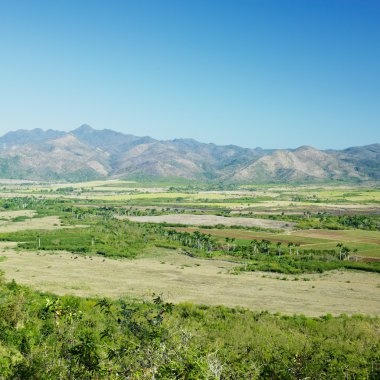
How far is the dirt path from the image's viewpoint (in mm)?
60000

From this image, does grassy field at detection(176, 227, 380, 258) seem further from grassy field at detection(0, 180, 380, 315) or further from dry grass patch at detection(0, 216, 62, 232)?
dry grass patch at detection(0, 216, 62, 232)

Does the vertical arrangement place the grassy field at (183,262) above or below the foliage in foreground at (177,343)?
below

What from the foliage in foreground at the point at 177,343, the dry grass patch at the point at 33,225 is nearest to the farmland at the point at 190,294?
the foliage in foreground at the point at 177,343

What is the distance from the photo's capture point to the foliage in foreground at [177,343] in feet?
58.0

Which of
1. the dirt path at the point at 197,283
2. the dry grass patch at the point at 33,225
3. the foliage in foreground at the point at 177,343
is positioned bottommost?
the dirt path at the point at 197,283

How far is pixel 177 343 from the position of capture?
67.1 feet

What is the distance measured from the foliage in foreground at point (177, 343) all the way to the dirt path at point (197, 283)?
824cm

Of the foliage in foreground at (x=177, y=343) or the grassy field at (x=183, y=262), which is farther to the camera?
the grassy field at (x=183, y=262)

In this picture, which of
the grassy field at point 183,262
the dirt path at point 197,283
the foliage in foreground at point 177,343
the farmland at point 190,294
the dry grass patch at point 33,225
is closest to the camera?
the foliage in foreground at point 177,343

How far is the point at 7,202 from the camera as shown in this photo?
195500 mm

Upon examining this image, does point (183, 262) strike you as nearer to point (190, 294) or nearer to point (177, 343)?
point (190, 294)

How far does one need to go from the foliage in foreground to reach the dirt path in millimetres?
8244

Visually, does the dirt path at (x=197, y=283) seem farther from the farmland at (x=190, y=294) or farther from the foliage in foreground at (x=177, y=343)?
the foliage in foreground at (x=177, y=343)

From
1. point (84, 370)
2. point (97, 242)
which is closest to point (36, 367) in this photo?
point (84, 370)
